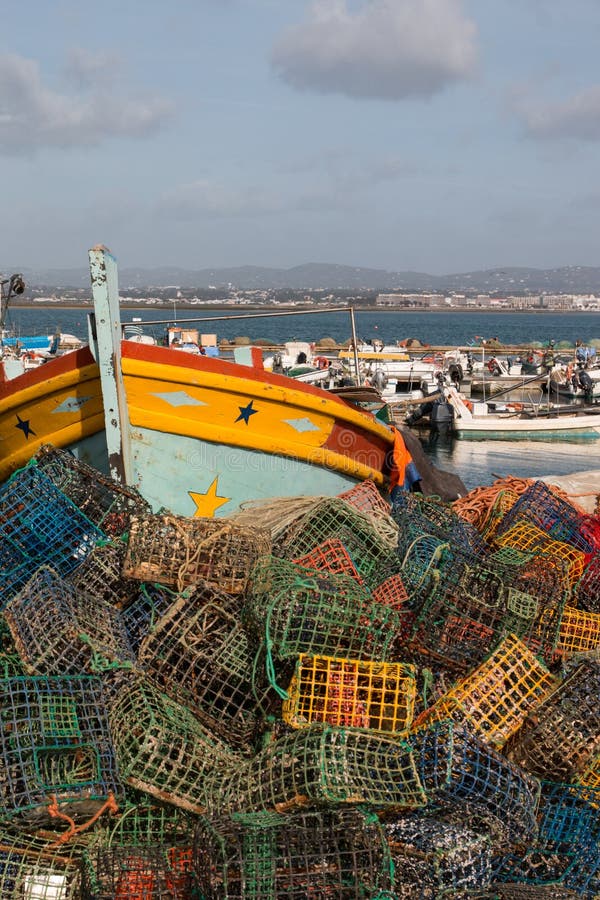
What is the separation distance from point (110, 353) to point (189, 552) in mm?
2202

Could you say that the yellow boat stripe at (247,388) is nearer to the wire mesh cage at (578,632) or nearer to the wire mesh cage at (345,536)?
the wire mesh cage at (345,536)

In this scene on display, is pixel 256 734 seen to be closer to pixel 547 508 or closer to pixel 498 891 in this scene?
pixel 498 891

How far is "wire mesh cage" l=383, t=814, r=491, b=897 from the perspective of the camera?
2.77 m

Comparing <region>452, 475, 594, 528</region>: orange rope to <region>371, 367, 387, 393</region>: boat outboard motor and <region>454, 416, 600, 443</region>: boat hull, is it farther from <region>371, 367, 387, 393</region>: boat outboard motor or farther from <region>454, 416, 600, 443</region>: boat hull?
<region>371, 367, 387, 393</region>: boat outboard motor

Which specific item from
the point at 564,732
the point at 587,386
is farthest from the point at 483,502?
the point at 587,386

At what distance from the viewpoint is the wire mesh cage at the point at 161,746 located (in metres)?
2.91

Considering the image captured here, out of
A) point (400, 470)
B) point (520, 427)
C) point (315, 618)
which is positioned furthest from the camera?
point (520, 427)

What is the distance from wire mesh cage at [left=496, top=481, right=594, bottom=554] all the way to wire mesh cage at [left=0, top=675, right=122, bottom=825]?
9.52ft

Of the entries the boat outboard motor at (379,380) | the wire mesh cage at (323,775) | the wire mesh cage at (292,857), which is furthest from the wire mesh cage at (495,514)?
the boat outboard motor at (379,380)

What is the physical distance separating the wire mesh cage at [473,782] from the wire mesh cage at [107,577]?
164 cm

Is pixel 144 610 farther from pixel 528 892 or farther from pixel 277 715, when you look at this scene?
pixel 528 892

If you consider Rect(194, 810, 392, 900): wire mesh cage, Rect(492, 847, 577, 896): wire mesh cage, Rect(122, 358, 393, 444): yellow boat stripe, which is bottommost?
Rect(492, 847, 577, 896): wire mesh cage

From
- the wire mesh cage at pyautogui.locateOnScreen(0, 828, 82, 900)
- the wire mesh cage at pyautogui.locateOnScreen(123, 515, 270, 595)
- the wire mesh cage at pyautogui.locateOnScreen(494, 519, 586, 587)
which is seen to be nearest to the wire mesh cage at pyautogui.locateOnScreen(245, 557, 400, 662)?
the wire mesh cage at pyautogui.locateOnScreen(123, 515, 270, 595)

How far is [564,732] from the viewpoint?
10.7ft
